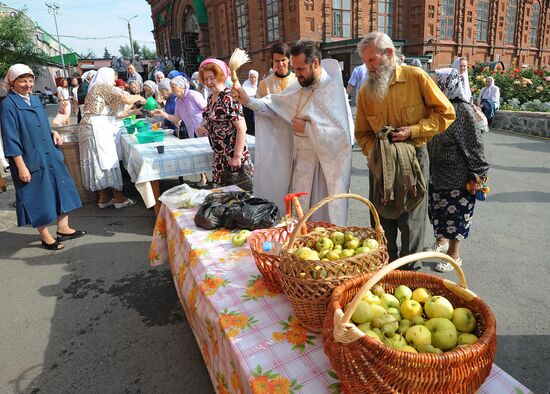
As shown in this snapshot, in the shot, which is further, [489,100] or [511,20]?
[511,20]

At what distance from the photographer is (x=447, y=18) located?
21.4 metres

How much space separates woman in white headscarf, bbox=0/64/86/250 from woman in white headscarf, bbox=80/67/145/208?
31.9 inches

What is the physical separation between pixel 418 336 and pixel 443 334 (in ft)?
0.24

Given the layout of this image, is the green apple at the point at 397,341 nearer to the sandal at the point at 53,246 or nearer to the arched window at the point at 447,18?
the sandal at the point at 53,246

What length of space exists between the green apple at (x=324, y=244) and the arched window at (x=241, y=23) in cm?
2302

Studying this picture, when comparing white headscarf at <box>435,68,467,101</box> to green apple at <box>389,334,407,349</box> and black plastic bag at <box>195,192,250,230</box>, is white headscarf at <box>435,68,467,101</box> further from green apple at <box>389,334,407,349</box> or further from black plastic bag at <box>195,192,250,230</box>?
green apple at <box>389,334,407,349</box>

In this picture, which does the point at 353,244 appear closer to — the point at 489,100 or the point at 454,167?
the point at 454,167

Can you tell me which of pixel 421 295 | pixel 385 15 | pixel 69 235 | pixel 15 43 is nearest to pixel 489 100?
pixel 69 235

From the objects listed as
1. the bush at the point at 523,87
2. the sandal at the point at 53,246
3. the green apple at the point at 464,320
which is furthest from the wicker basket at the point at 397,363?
the bush at the point at 523,87

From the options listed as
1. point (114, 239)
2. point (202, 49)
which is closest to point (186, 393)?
point (114, 239)

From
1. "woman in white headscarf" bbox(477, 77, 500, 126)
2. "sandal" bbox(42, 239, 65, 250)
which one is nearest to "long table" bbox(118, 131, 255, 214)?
"sandal" bbox(42, 239, 65, 250)

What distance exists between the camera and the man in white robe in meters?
2.92

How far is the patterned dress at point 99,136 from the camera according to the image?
495cm

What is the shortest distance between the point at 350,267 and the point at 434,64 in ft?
75.2
